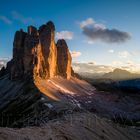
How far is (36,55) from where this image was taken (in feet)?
435

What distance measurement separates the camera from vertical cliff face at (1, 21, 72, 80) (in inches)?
5138

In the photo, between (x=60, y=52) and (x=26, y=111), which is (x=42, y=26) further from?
(x=26, y=111)

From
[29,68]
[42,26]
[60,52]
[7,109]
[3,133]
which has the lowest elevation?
[7,109]

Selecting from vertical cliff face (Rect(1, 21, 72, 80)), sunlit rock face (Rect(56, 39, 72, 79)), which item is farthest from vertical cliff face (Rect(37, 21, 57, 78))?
sunlit rock face (Rect(56, 39, 72, 79))

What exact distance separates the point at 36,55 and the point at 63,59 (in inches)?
1713

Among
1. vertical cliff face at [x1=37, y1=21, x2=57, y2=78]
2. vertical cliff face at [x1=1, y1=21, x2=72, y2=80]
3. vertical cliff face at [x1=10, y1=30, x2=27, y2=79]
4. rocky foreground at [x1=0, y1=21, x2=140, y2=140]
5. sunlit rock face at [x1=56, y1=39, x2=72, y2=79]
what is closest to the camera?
rocky foreground at [x1=0, y1=21, x2=140, y2=140]

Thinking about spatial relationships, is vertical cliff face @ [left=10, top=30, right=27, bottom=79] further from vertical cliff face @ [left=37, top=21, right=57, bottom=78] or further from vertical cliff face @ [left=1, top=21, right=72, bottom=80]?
vertical cliff face @ [left=37, top=21, right=57, bottom=78]

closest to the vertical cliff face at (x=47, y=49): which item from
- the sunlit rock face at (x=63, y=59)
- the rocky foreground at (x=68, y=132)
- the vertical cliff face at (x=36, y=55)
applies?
the vertical cliff face at (x=36, y=55)

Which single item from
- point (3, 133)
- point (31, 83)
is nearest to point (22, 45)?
point (31, 83)

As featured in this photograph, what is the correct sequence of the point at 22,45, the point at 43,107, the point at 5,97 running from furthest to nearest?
the point at 22,45 → the point at 5,97 → the point at 43,107

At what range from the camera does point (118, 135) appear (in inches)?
1764

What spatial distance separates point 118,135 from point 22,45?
110 meters

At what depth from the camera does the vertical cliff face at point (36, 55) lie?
130 m

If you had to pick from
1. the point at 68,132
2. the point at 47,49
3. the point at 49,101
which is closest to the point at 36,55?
the point at 47,49
